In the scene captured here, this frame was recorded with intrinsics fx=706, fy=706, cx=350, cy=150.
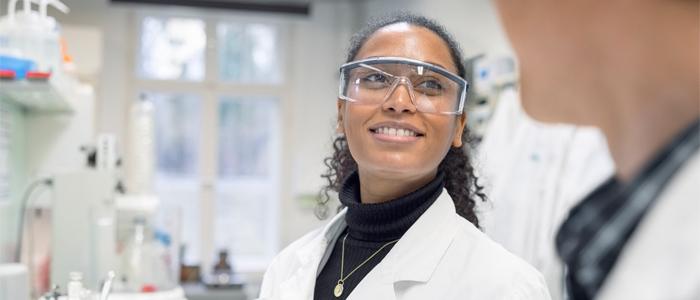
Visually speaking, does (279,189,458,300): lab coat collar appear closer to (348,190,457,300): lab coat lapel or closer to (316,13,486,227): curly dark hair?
(348,190,457,300): lab coat lapel

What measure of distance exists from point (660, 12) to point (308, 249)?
3.49 feet

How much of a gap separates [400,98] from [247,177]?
13.3 feet

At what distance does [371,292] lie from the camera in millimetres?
1135

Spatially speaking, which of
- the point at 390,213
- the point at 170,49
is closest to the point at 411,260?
the point at 390,213

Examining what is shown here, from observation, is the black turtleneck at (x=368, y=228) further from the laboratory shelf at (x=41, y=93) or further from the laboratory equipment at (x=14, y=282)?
the laboratory shelf at (x=41, y=93)

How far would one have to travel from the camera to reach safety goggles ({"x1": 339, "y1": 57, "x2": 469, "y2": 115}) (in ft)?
3.64

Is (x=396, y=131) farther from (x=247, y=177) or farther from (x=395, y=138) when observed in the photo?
(x=247, y=177)

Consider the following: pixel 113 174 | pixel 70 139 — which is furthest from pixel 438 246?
pixel 70 139

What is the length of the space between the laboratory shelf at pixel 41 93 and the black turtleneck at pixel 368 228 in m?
0.78

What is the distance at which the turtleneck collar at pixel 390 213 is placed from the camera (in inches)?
48.8

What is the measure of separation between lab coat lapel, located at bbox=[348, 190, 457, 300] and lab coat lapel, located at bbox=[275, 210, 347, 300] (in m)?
0.15

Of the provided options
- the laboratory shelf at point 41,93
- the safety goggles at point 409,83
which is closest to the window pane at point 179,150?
the laboratory shelf at point 41,93

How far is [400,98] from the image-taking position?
1091 millimetres

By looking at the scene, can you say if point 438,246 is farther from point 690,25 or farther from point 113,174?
point 113,174
